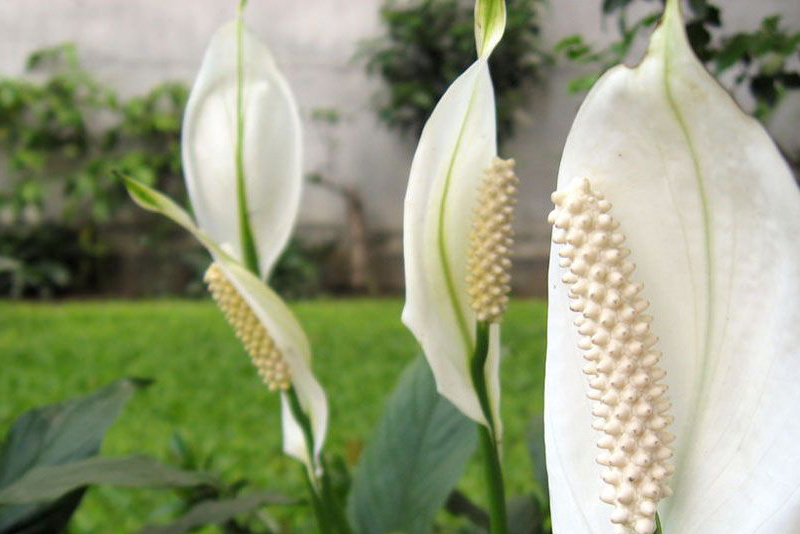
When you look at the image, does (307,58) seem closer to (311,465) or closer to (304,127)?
(304,127)

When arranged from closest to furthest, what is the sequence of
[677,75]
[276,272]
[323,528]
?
[677,75]
[323,528]
[276,272]

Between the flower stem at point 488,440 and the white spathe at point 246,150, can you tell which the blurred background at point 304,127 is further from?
the flower stem at point 488,440

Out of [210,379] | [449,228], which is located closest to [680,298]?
[449,228]

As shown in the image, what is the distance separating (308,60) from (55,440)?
3.79 metres

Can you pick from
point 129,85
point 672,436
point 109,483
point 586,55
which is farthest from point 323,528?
point 129,85

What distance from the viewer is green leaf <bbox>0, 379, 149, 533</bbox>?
1.96 feet

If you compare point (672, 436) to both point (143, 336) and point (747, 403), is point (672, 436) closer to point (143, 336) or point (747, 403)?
point (747, 403)

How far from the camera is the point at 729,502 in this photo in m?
0.28

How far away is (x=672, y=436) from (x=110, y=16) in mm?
4382

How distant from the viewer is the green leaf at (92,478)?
49cm

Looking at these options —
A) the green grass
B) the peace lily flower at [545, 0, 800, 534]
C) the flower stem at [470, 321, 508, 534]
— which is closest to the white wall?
the green grass

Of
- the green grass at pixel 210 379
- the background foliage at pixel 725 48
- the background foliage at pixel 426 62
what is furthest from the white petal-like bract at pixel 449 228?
the background foliage at pixel 426 62

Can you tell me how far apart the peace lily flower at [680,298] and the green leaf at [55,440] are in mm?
Answer: 393

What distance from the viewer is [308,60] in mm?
4273
